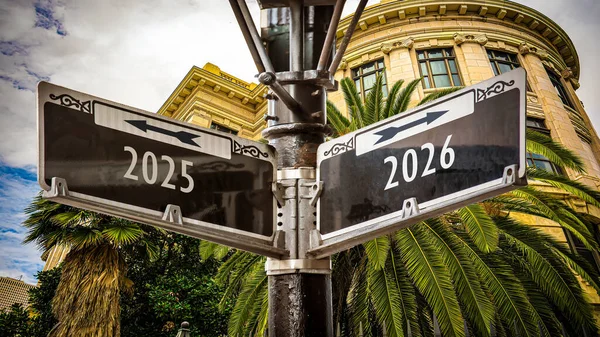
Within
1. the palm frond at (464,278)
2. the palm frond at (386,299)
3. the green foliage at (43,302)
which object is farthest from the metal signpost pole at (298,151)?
the green foliage at (43,302)

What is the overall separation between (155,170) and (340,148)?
792 mm

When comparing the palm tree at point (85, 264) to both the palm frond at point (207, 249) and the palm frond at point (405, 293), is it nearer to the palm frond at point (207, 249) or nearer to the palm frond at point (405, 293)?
the palm frond at point (207, 249)

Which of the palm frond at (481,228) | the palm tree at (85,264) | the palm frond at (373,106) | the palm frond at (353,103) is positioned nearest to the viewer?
the palm frond at (481,228)

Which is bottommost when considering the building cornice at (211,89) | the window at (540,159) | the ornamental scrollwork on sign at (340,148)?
the ornamental scrollwork on sign at (340,148)

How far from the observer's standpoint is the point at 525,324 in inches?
337

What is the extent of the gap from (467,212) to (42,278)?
11912 millimetres

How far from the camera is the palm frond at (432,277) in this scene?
798 centimetres

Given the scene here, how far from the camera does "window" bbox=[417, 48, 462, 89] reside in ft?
67.1

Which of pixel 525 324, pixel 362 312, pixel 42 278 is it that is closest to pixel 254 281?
pixel 362 312

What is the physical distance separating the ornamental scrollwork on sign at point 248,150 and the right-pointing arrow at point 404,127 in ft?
1.75

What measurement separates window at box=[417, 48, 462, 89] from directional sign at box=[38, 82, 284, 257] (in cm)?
1918

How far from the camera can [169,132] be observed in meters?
2.01

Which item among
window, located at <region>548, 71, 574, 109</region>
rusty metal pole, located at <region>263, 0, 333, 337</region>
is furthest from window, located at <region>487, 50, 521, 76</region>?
rusty metal pole, located at <region>263, 0, 333, 337</region>

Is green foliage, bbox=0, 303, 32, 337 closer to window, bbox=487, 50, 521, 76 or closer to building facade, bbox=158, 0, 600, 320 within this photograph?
building facade, bbox=158, 0, 600, 320
